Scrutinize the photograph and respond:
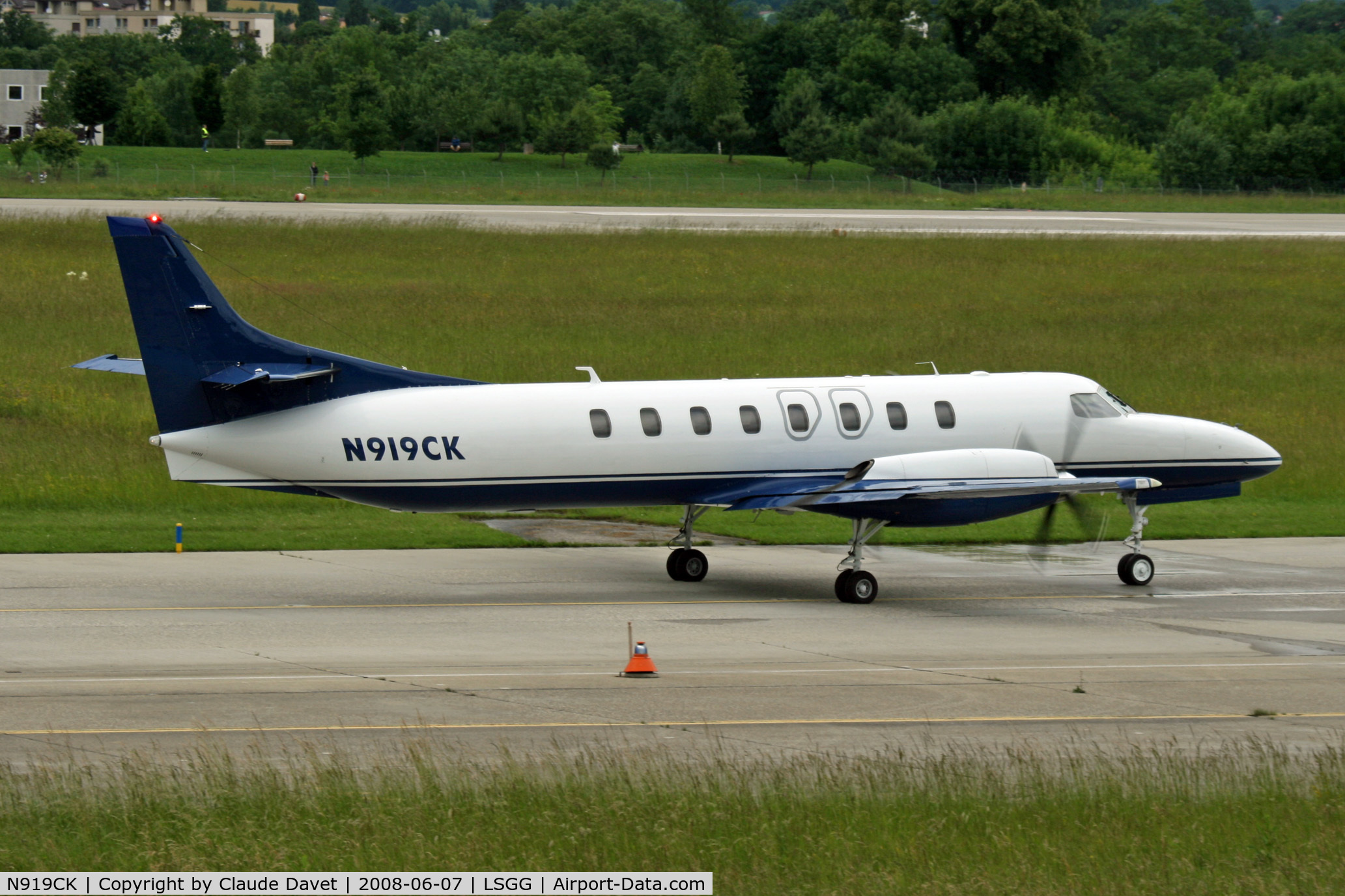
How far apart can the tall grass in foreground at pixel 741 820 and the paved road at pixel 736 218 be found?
53439 millimetres

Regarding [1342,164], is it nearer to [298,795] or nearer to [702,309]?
[702,309]

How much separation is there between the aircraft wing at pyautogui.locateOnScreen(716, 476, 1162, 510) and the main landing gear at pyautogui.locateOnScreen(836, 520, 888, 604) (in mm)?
557

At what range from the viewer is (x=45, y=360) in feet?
137

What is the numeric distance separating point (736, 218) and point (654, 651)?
55.6 meters

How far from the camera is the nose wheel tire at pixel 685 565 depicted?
78.5 ft

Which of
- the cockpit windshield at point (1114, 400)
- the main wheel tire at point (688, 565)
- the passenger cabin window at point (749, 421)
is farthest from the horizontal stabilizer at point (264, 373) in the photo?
the cockpit windshield at point (1114, 400)

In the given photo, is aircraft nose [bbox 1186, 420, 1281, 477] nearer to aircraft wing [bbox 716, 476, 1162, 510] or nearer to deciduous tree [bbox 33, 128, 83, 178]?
aircraft wing [bbox 716, 476, 1162, 510]

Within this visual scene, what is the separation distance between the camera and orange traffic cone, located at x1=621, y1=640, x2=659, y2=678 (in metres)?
17.1

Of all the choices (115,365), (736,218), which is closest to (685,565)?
(115,365)

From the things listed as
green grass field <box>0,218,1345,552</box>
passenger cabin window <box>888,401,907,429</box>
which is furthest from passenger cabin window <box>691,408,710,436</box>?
green grass field <box>0,218,1345,552</box>

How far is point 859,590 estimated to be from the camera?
22219 millimetres

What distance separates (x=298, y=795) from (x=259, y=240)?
1950 inches

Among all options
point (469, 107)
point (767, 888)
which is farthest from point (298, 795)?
point (469, 107)

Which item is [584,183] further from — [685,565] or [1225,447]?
[1225,447]
